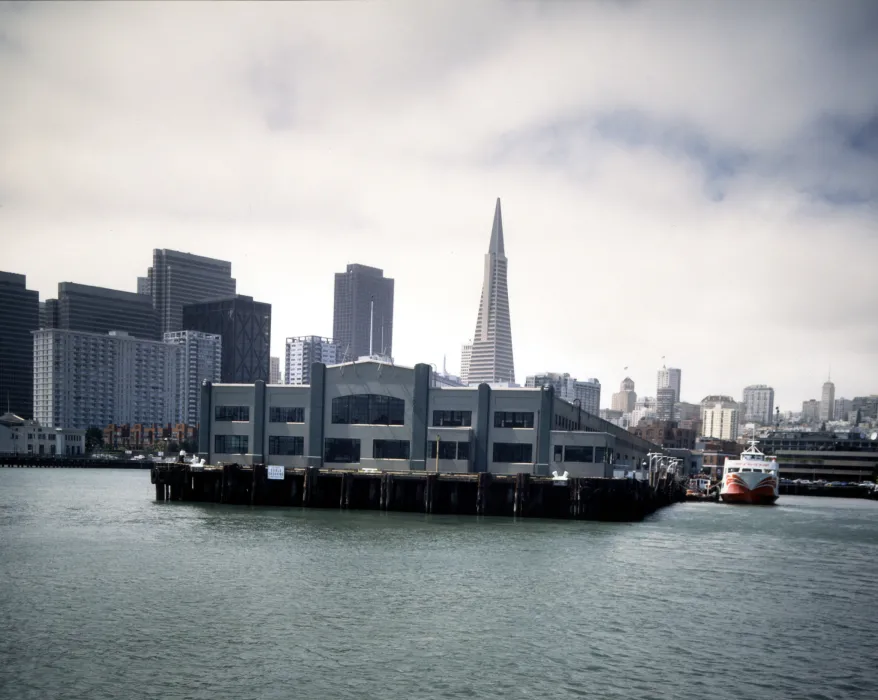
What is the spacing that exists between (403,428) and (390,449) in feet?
8.63

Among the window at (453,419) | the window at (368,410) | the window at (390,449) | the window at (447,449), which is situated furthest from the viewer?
the window at (368,410)

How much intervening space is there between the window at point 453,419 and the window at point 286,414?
15.1m

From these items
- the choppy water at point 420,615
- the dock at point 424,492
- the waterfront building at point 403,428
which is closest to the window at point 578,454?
the waterfront building at point 403,428

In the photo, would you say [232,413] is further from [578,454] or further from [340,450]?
[578,454]

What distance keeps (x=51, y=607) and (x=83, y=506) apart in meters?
57.0

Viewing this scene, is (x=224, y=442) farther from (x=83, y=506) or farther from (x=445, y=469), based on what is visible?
(x=445, y=469)

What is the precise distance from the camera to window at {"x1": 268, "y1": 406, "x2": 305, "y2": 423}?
91688 mm

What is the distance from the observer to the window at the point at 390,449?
8762 centimetres

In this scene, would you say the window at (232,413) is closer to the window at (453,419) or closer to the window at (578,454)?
the window at (453,419)

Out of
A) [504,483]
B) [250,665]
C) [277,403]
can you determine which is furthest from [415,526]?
[250,665]

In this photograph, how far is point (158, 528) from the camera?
6612cm

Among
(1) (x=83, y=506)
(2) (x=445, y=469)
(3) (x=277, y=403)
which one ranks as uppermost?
(3) (x=277, y=403)

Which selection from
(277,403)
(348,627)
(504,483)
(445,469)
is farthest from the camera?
(277,403)

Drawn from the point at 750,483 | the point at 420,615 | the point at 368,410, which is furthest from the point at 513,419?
the point at 750,483
